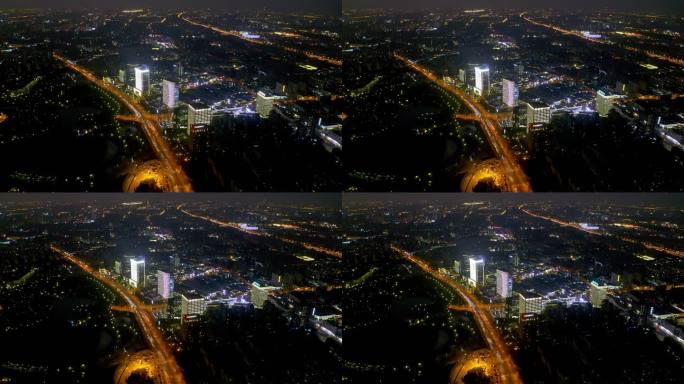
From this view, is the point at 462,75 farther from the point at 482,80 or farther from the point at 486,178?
the point at 486,178

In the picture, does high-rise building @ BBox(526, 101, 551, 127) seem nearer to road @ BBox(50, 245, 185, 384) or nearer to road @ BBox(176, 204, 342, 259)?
road @ BBox(176, 204, 342, 259)

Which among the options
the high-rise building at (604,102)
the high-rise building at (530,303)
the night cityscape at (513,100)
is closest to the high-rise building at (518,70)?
the night cityscape at (513,100)

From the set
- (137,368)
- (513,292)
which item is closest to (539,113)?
(513,292)

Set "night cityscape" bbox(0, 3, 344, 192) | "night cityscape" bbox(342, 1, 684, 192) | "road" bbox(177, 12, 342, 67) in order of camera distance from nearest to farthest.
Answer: "night cityscape" bbox(0, 3, 344, 192)
"night cityscape" bbox(342, 1, 684, 192)
"road" bbox(177, 12, 342, 67)

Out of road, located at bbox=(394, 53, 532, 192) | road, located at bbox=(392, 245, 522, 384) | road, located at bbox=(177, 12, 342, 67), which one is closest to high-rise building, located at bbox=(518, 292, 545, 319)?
road, located at bbox=(392, 245, 522, 384)

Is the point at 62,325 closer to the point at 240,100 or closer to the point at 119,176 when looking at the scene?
the point at 119,176

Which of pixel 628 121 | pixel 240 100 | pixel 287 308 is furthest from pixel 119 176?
pixel 628 121
